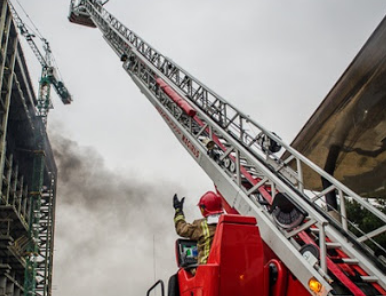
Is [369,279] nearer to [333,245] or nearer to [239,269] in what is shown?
[333,245]

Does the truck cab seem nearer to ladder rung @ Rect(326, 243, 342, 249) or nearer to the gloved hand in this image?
ladder rung @ Rect(326, 243, 342, 249)

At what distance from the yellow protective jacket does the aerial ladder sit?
69 centimetres

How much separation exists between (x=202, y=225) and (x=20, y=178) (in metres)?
36.0

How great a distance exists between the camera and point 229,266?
4355 millimetres

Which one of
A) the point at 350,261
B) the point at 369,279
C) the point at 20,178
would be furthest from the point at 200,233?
the point at 20,178

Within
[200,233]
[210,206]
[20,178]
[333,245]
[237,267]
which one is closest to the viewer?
[237,267]

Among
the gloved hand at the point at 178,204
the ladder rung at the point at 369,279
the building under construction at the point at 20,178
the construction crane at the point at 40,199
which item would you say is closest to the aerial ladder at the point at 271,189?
the ladder rung at the point at 369,279

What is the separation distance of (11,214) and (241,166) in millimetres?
26197

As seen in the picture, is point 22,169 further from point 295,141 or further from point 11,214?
point 295,141

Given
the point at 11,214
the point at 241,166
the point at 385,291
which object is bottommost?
the point at 385,291

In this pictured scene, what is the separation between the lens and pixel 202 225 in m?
5.18

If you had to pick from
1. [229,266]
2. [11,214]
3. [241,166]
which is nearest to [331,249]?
[229,266]

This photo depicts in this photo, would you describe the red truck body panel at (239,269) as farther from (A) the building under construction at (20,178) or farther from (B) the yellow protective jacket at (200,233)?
(A) the building under construction at (20,178)

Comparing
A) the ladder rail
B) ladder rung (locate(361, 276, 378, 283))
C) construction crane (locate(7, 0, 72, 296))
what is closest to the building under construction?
construction crane (locate(7, 0, 72, 296))
